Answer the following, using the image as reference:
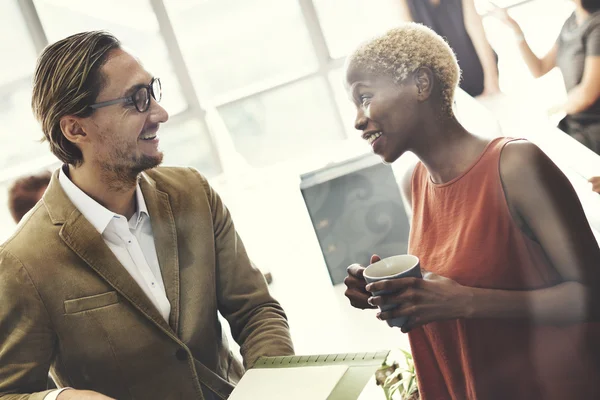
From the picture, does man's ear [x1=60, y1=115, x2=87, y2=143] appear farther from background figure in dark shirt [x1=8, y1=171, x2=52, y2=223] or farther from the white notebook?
the white notebook

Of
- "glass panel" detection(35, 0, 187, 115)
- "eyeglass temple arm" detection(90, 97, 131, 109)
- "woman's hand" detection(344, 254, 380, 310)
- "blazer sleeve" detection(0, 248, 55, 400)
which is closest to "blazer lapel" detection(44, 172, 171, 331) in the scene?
"blazer sleeve" detection(0, 248, 55, 400)

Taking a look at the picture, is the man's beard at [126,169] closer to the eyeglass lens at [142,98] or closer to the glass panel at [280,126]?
the eyeglass lens at [142,98]

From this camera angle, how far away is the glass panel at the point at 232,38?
51.7 inches

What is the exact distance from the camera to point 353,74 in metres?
0.90

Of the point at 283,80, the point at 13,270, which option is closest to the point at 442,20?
the point at 283,80

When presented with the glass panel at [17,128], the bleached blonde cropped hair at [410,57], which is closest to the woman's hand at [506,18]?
the bleached blonde cropped hair at [410,57]

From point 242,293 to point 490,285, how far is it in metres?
0.62

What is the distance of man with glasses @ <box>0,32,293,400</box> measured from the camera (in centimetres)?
117

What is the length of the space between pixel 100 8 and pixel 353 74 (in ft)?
2.79

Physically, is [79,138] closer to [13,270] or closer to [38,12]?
[13,270]

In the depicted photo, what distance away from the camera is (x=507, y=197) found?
32.7 inches

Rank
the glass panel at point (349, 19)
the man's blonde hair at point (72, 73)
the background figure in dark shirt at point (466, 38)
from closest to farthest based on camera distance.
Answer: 1. the background figure in dark shirt at point (466, 38)
2. the glass panel at point (349, 19)
3. the man's blonde hair at point (72, 73)

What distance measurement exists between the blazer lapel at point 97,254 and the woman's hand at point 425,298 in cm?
52

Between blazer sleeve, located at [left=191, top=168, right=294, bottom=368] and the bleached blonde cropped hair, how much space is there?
57cm
